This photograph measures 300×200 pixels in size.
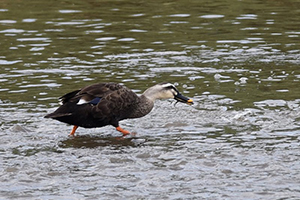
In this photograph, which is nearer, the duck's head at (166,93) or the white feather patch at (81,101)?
the white feather patch at (81,101)

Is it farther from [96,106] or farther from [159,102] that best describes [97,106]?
[159,102]

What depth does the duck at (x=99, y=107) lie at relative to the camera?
10609 millimetres

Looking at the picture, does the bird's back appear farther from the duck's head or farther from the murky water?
the duck's head

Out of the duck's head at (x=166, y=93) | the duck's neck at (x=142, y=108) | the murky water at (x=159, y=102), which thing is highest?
the duck's head at (x=166, y=93)

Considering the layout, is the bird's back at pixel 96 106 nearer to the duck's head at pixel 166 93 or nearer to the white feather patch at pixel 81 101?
the white feather patch at pixel 81 101

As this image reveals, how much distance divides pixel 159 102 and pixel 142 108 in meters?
1.61

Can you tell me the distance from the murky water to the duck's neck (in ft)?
0.82

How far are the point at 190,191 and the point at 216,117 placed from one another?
3606 mm

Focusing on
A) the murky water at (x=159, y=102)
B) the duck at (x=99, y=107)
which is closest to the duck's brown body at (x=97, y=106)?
the duck at (x=99, y=107)

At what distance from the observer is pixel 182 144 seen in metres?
10.1

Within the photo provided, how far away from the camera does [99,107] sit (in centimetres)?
1072

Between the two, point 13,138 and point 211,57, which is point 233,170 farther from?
point 211,57

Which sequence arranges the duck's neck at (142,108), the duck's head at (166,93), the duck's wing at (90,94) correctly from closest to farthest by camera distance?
1. the duck's wing at (90,94)
2. the duck's neck at (142,108)
3. the duck's head at (166,93)

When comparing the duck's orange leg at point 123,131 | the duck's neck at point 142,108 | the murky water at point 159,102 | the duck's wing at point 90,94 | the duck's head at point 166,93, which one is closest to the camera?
the murky water at point 159,102
